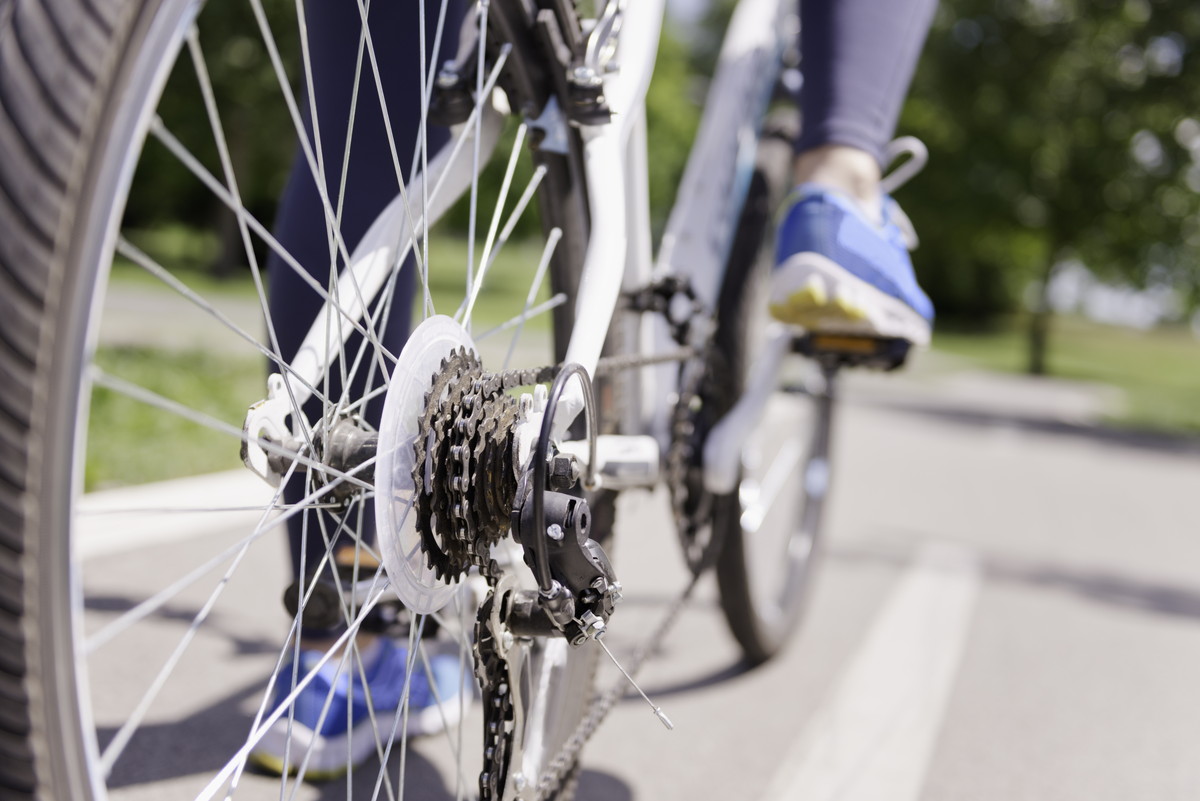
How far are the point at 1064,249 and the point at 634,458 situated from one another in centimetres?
2130

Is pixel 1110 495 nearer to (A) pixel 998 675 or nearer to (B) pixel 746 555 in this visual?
(A) pixel 998 675

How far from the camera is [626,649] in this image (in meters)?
2.39

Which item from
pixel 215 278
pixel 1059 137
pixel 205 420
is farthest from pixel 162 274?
pixel 1059 137

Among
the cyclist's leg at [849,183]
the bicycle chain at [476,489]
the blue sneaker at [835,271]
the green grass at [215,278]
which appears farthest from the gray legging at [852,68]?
the green grass at [215,278]

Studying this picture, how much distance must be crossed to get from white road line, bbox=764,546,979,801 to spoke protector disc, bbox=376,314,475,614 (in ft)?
3.28

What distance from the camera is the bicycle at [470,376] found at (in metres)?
0.60

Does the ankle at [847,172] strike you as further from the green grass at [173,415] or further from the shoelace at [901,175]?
the green grass at [173,415]

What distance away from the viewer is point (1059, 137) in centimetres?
1861

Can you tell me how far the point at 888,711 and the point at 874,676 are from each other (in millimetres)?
205

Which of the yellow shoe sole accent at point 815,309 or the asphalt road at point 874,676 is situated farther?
the asphalt road at point 874,676

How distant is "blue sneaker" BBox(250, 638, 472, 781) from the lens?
1603 millimetres

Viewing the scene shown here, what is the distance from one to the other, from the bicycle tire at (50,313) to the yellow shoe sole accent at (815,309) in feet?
3.91

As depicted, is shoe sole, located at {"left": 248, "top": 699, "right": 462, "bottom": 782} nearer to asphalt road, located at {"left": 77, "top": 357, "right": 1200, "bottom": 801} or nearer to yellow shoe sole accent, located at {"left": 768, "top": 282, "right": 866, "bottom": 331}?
asphalt road, located at {"left": 77, "top": 357, "right": 1200, "bottom": 801}

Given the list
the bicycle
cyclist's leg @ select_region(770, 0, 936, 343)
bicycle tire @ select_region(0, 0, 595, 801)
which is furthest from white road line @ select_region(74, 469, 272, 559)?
bicycle tire @ select_region(0, 0, 595, 801)
